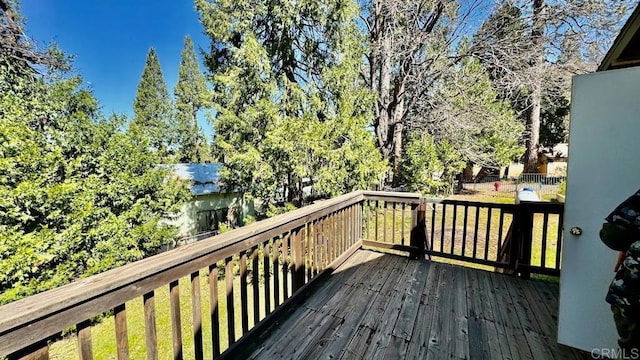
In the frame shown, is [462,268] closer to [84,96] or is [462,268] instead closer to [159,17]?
[84,96]

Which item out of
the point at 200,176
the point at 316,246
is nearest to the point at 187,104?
the point at 200,176

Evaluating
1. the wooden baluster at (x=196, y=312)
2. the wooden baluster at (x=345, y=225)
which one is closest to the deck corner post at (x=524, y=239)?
the wooden baluster at (x=345, y=225)

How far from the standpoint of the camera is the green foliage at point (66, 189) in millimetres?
6434

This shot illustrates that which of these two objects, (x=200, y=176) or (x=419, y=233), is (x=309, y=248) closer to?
(x=419, y=233)

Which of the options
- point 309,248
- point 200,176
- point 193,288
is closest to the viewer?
point 193,288

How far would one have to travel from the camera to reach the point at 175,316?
54.6 inches

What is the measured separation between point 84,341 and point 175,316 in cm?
40

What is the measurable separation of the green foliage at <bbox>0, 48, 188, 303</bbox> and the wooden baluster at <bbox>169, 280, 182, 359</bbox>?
24.8ft

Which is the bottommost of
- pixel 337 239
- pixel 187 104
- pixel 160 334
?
pixel 160 334

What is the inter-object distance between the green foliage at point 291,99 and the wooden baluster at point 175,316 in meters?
5.56

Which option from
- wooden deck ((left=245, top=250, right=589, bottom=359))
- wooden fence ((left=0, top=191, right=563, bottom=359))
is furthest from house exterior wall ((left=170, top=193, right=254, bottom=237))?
wooden deck ((left=245, top=250, right=589, bottom=359))

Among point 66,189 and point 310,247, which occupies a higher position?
point 66,189

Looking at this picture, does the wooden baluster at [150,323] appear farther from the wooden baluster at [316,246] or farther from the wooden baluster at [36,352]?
the wooden baluster at [316,246]

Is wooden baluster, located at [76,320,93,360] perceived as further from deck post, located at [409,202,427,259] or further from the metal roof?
the metal roof
